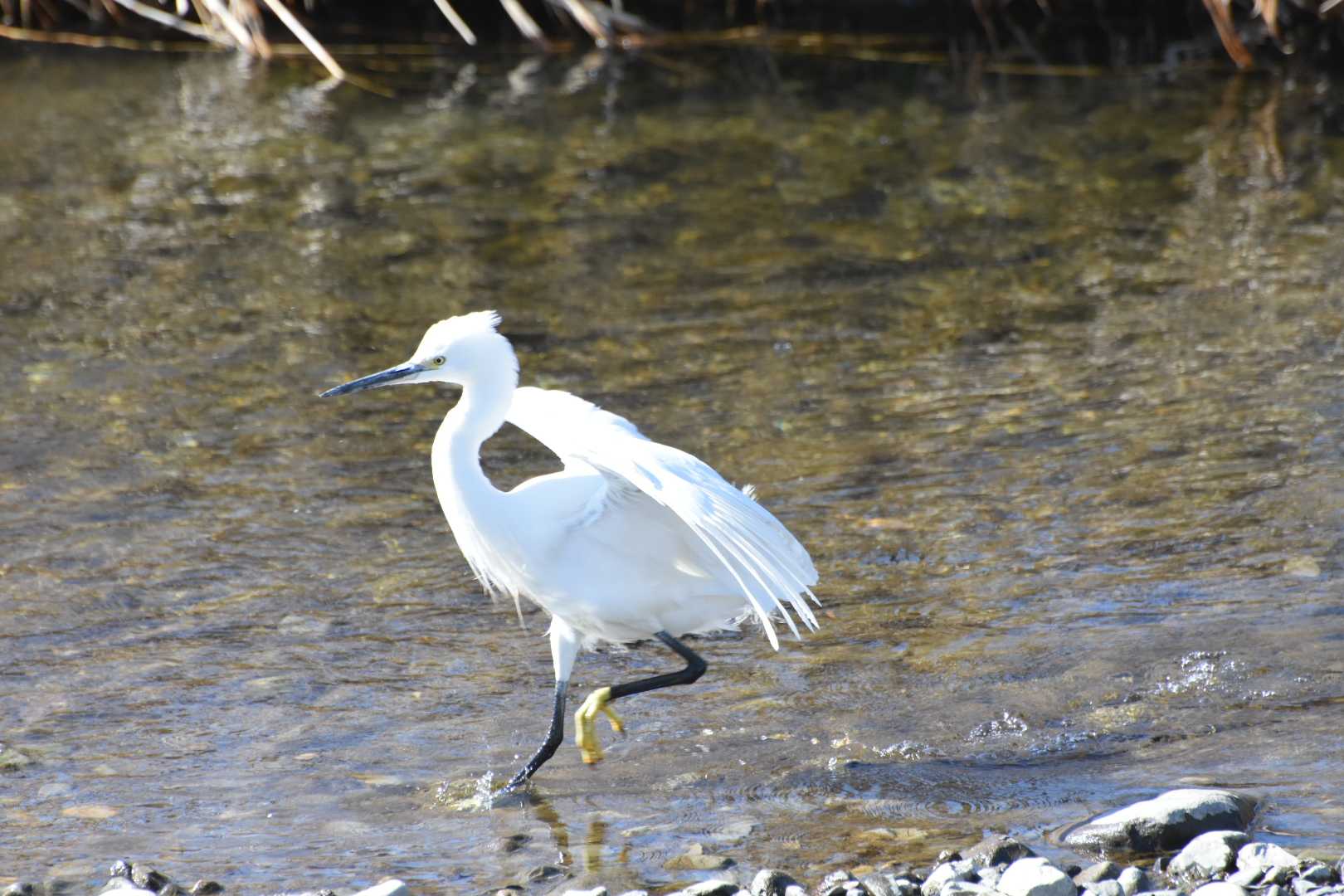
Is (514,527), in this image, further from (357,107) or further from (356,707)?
(357,107)

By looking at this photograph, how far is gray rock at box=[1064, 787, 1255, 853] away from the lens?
3.38 meters

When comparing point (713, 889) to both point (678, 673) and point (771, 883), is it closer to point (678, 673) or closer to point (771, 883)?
point (771, 883)

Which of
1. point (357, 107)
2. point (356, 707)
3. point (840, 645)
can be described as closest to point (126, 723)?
point (356, 707)

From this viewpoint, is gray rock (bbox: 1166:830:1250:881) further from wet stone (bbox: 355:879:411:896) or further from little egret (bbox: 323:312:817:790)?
wet stone (bbox: 355:879:411:896)

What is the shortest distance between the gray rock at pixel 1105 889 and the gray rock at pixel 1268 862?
0.25 metres

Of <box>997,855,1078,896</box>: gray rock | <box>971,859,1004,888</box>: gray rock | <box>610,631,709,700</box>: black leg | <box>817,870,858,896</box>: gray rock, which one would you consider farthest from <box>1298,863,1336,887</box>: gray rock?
<box>610,631,709,700</box>: black leg

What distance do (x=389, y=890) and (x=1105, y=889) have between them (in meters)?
1.38

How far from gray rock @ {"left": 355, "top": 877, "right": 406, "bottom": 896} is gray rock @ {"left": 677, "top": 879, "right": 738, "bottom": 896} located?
0.58 feet

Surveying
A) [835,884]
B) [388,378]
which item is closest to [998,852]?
[835,884]

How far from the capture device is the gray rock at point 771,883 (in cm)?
327

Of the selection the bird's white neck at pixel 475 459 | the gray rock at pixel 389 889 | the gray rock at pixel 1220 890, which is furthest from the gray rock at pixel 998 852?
the bird's white neck at pixel 475 459

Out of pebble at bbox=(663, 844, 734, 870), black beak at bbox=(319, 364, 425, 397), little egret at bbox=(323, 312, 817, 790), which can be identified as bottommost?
pebble at bbox=(663, 844, 734, 870)

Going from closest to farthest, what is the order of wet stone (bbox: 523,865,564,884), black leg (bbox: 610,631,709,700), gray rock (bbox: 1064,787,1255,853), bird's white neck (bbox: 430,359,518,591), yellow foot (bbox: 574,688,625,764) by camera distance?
gray rock (bbox: 1064,787,1255,853)
wet stone (bbox: 523,865,564,884)
bird's white neck (bbox: 430,359,518,591)
yellow foot (bbox: 574,688,625,764)
black leg (bbox: 610,631,709,700)

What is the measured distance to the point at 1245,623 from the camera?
4391 millimetres
